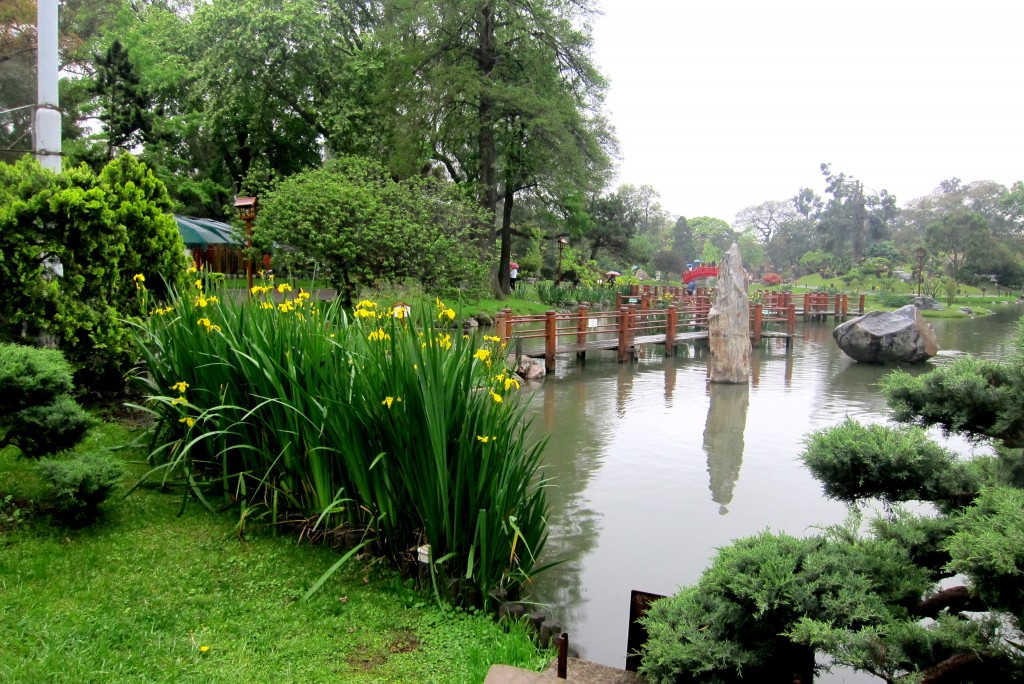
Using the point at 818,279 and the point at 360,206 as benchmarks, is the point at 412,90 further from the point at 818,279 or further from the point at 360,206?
the point at 818,279

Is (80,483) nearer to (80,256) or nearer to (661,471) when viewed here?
(80,256)

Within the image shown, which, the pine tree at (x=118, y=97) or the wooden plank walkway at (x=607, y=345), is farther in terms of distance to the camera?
the pine tree at (x=118, y=97)

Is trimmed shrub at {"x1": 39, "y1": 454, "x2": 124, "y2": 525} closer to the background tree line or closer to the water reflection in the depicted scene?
the water reflection

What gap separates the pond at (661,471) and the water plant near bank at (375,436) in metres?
0.87

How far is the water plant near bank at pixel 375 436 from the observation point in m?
3.26

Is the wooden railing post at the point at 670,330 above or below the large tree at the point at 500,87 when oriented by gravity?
below

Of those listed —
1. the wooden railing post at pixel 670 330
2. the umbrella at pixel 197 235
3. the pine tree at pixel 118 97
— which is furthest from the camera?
the umbrella at pixel 197 235

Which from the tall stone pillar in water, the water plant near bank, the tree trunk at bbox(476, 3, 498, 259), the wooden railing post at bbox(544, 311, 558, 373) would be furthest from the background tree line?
the water plant near bank

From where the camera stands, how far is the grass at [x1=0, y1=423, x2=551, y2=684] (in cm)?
252

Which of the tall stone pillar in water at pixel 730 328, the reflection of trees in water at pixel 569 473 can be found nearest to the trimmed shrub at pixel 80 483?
the reflection of trees in water at pixel 569 473

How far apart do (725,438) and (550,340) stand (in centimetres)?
443

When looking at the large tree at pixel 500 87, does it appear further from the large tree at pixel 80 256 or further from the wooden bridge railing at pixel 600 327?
the large tree at pixel 80 256

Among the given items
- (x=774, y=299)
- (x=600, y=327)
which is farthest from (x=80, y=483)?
(x=774, y=299)

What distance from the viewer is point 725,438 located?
832 cm
